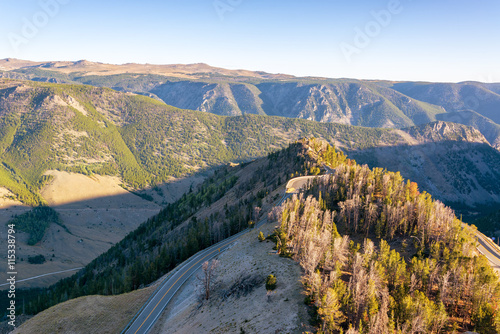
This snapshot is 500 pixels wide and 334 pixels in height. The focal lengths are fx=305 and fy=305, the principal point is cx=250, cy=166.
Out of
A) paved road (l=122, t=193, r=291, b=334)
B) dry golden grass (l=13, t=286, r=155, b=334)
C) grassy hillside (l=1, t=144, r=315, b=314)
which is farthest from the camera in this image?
grassy hillside (l=1, t=144, r=315, b=314)

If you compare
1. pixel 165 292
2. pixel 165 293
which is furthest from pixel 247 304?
pixel 165 292

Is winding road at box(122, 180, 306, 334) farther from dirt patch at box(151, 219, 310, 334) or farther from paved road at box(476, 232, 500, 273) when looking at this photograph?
paved road at box(476, 232, 500, 273)

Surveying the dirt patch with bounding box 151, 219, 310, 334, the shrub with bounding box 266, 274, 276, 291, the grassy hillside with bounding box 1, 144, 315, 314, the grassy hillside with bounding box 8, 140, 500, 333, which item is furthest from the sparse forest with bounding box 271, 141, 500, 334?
the grassy hillside with bounding box 1, 144, 315, 314

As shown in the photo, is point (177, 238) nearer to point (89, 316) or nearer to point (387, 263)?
point (89, 316)

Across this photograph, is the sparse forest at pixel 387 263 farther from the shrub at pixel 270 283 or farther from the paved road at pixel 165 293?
the paved road at pixel 165 293

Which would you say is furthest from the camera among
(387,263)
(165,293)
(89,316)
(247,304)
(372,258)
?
(165,293)

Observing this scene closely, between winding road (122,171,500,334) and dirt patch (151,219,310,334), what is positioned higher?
dirt patch (151,219,310,334)

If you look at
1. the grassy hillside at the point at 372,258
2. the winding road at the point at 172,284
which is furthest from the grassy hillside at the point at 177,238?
the winding road at the point at 172,284
